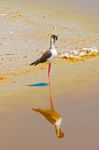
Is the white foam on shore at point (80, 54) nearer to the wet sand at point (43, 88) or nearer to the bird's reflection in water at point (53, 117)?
the wet sand at point (43, 88)

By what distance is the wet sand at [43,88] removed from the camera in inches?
353

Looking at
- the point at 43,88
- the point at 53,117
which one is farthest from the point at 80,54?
the point at 53,117

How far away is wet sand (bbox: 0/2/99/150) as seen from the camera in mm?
8961

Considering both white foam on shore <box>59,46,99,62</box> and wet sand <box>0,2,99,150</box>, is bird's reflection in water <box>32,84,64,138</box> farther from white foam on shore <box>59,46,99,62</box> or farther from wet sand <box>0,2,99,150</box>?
white foam on shore <box>59,46,99,62</box>

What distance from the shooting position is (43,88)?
448 inches

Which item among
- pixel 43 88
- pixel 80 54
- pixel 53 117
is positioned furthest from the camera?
pixel 80 54

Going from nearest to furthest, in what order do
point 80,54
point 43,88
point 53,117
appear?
point 53,117 < point 43,88 < point 80,54

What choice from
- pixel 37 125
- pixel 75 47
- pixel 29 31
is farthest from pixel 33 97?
pixel 29 31

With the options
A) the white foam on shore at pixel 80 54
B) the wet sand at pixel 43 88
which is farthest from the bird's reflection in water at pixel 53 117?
the white foam on shore at pixel 80 54

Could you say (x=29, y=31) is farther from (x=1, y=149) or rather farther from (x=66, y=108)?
(x=1, y=149)

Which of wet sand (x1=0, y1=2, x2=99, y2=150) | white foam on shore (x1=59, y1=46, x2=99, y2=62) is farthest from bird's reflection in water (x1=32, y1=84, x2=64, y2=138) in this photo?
white foam on shore (x1=59, y1=46, x2=99, y2=62)

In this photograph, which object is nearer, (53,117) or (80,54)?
(53,117)

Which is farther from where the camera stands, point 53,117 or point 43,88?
point 43,88

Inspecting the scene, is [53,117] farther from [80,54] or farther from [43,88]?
[80,54]
